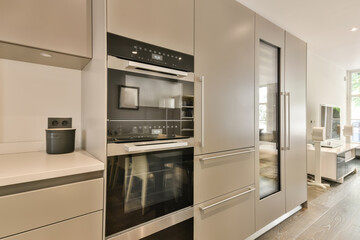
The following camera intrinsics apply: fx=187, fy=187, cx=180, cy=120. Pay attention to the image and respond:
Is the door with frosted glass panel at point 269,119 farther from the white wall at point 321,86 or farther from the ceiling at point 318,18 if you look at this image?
the white wall at point 321,86

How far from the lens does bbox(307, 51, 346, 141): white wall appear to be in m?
4.16

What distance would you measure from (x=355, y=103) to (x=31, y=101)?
8.03 meters

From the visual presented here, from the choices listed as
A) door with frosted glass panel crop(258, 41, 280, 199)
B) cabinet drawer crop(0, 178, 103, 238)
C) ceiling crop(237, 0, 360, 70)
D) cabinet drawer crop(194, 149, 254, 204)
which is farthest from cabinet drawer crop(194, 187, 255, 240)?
ceiling crop(237, 0, 360, 70)

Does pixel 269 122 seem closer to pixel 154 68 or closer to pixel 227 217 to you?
pixel 227 217

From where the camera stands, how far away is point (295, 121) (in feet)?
8.00

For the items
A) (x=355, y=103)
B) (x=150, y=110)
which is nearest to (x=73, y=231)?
(x=150, y=110)

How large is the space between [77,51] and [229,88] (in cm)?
122

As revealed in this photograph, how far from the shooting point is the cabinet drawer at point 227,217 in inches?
57.2

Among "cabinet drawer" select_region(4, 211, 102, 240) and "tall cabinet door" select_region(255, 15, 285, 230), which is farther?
"tall cabinet door" select_region(255, 15, 285, 230)

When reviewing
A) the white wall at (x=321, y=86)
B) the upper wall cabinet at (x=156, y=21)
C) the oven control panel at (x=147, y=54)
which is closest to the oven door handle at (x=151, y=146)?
the oven control panel at (x=147, y=54)

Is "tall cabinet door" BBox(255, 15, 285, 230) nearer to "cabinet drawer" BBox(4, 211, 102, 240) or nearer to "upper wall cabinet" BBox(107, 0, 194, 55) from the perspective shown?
"upper wall cabinet" BBox(107, 0, 194, 55)

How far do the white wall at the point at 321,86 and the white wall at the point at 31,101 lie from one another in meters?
4.48

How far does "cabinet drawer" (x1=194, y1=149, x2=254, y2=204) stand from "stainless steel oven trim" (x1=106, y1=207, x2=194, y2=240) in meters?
0.13

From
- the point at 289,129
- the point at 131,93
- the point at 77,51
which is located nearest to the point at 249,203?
the point at 289,129
